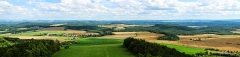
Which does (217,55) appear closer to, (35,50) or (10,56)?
(35,50)

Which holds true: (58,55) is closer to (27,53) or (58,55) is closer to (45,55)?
(45,55)

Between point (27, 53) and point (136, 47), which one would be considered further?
point (136, 47)

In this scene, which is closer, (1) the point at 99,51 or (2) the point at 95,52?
(2) the point at 95,52

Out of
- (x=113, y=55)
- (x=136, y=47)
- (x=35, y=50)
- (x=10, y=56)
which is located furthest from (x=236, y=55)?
(x=10, y=56)

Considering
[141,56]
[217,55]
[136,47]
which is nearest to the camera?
[141,56]

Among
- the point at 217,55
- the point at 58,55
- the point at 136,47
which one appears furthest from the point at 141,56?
the point at 217,55

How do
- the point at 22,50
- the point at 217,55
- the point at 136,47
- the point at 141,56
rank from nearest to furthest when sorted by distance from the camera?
1. the point at 141,56
2. the point at 22,50
3. the point at 136,47
4. the point at 217,55

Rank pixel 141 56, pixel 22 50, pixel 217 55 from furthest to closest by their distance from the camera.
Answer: pixel 217 55, pixel 22 50, pixel 141 56

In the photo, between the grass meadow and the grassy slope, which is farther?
the grass meadow

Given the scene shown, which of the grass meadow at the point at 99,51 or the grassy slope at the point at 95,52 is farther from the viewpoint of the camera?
the grass meadow at the point at 99,51
